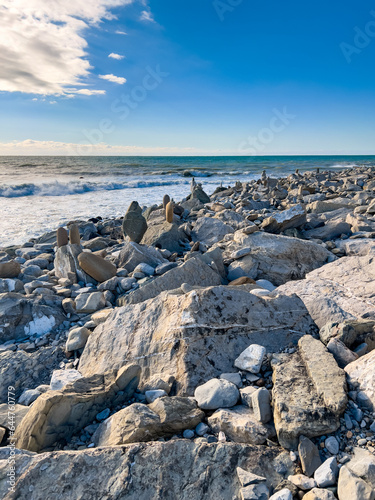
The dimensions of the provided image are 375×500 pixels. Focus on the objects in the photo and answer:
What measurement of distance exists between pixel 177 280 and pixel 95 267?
1320 mm

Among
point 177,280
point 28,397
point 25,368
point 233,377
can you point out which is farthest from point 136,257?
point 233,377

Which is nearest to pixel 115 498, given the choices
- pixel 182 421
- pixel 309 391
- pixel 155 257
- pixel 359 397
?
pixel 182 421

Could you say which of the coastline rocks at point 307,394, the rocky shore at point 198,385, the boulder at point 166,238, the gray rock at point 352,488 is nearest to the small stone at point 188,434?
the rocky shore at point 198,385

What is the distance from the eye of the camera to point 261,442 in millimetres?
1660

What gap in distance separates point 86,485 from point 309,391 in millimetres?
1218

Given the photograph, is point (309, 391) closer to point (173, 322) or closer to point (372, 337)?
point (372, 337)

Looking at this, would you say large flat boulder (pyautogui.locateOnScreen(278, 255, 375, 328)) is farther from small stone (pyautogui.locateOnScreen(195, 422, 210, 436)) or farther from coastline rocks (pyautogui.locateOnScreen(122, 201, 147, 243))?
coastline rocks (pyautogui.locateOnScreen(122, 201, 147, 243))

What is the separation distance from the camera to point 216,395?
190 cm

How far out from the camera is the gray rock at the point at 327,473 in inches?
54.9

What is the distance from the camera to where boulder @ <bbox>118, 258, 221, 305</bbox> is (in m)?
3.51

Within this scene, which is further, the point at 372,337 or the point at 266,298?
the point at 266,298

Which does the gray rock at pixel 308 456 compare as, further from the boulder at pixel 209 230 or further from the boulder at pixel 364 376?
the boulder at pixel 209 230

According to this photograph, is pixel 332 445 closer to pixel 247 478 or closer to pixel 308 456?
pixel 308 456

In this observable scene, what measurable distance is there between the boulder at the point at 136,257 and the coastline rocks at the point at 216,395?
2794 millimetres
